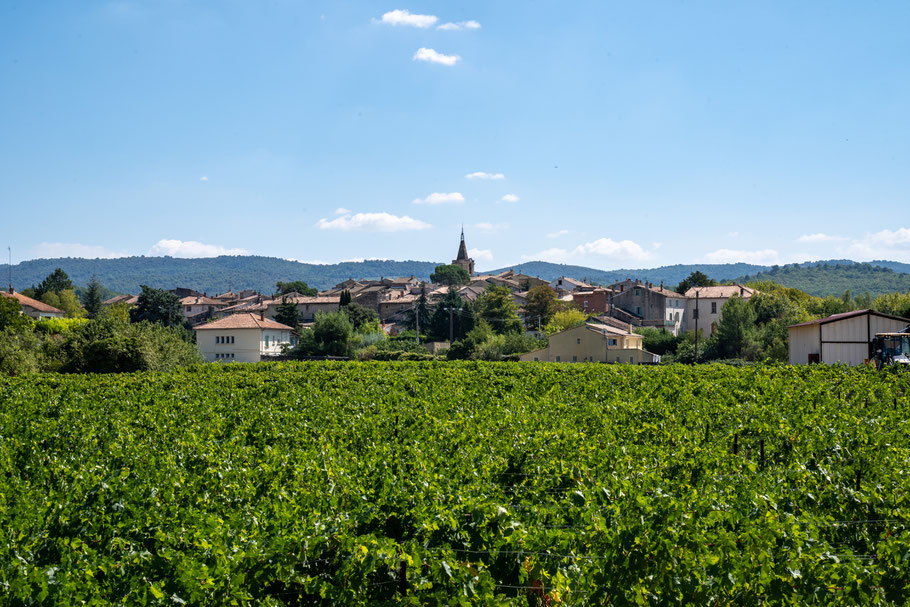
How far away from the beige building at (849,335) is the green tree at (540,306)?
175 feet

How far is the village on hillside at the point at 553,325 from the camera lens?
37781 millimetres

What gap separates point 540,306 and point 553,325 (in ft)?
40.9

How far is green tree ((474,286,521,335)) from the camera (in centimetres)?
7888

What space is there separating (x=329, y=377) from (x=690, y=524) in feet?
76.2

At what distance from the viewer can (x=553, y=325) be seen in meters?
79.6

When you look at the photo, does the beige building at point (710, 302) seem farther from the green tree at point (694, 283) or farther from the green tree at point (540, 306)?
the green tree at point (540, 306)

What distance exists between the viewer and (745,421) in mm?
13531

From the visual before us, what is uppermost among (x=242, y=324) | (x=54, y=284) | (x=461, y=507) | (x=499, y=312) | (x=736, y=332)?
(x=54, y=284)

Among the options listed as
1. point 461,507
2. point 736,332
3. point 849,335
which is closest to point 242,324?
point 736,332

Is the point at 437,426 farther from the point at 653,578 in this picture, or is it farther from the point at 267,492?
the point at 653,578

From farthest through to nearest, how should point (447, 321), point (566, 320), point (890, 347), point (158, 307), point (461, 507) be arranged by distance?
point (158, 307) → point (447, 321) → point (566, 320) → point (890, 347) → point (461, 507)

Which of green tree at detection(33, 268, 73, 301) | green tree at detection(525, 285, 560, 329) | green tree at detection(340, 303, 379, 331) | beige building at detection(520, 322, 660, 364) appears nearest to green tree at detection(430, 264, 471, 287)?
green tree at detection(525, 285, 560, 329)

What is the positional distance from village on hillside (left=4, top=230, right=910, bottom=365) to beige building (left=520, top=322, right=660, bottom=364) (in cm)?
8

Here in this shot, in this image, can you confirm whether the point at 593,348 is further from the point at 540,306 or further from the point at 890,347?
the point at 540,306
